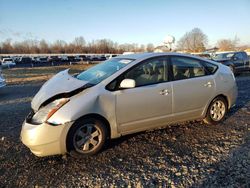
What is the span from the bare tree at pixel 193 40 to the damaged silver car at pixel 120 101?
2837 inches

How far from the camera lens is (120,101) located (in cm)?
368

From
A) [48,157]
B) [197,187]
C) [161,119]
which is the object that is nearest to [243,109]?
[161,119]

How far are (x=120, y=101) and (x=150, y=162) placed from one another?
3.44ft

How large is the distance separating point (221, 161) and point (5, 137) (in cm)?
389

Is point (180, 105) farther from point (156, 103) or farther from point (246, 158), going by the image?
point (246, 158)

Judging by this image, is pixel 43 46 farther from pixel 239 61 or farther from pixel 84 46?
pixel 239 61

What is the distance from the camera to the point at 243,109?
6.01 m

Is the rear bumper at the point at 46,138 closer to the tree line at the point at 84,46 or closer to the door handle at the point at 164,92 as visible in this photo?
the door handle at the point at 164,92

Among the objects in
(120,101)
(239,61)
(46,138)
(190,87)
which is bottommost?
(46,138)

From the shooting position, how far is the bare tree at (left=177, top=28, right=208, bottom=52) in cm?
7411

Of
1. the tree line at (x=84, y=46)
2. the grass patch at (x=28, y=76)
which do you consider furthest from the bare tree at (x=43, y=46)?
the grass patch at (x=28, y=76)

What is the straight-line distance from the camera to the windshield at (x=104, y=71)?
12.9ft

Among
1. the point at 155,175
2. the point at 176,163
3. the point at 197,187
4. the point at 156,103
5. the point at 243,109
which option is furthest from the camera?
the point at 243,109

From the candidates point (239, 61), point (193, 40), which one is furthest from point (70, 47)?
point (239, 61)
